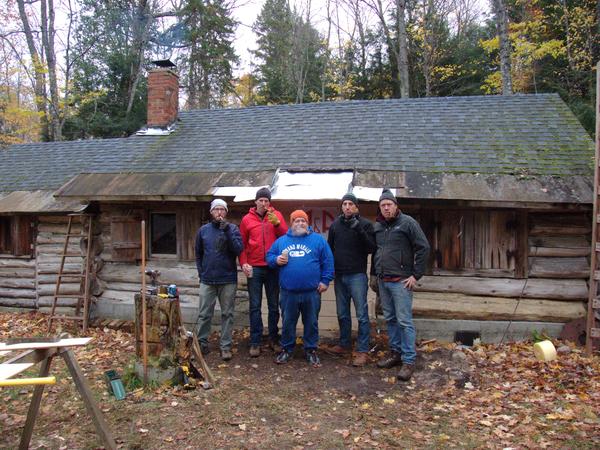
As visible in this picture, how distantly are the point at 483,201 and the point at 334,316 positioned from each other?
290cm

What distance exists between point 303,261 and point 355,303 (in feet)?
2.98

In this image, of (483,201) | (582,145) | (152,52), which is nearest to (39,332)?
(483,201)

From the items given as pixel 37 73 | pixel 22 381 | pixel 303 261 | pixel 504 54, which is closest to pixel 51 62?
pixel 37 73

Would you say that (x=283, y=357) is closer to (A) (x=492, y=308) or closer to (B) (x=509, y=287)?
(A) (x=492, y=308)

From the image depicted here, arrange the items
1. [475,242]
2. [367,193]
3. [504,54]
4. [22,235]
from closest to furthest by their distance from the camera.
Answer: [367,193]
[475,242]
[22,235]
[504,54]

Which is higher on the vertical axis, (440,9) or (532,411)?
(440,9)

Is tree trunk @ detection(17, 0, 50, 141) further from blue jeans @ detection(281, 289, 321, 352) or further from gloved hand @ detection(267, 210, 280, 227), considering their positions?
blue jeans @ detection(281, 289, 321, 352)

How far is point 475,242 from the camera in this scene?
7312mm

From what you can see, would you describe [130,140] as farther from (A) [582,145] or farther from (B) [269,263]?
(A) [582,145]

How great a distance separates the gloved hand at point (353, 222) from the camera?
5895 millimetres

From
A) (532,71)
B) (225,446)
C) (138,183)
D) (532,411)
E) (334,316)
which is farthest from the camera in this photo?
(532,71)

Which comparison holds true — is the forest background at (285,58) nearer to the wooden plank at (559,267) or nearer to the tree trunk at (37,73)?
the tree trunk at (37,73)

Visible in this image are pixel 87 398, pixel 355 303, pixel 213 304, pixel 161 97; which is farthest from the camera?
pixel 161 97

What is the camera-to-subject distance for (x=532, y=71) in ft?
56.3
